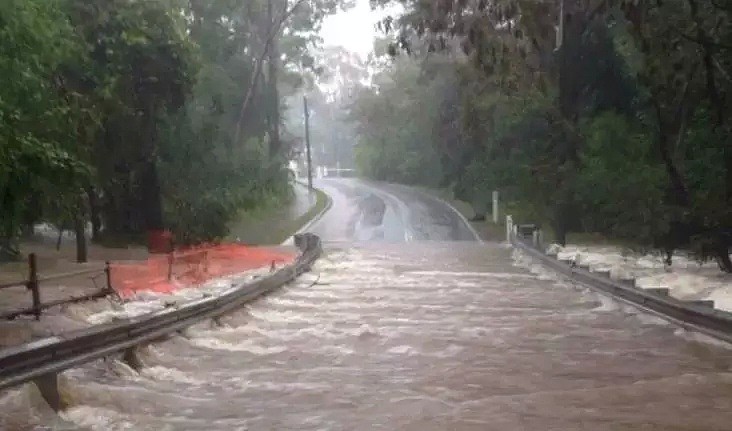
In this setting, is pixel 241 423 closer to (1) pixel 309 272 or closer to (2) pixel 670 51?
(1) pixel 309 272

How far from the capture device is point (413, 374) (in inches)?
297

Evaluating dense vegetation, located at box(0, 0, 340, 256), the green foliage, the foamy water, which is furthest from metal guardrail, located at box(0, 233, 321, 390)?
the foamy water

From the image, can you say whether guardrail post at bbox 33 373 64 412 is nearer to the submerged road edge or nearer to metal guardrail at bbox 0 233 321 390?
metal guardrail at bbox 0 233 321 390

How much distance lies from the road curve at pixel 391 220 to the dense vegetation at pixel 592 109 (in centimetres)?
272

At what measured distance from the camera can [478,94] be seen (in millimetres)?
36062

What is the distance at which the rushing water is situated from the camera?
5.91 metres

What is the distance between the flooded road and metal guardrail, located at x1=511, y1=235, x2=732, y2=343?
20cm

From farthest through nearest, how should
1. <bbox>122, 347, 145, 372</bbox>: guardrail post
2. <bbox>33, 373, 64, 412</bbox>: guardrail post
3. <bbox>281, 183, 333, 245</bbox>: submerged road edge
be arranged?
<bbox>281, 183, 333, 245</bbox>: submerged road edge → <bbox>122, 347, 145, 372</bbox>: guardrail post → <bbox>33, 373, 64, 412</bbox>: guardrail post

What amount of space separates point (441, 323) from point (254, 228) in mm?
37898

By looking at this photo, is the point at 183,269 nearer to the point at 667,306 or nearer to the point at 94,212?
the point at 94,212

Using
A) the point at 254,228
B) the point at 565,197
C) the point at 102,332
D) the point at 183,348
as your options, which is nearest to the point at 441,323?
the point at 183,348

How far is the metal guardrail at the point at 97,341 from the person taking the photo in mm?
6234

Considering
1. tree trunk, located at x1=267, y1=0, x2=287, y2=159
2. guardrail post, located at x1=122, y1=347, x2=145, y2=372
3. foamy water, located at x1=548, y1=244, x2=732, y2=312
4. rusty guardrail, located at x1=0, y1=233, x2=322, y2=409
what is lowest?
foamy water, located at x1=548, y1=244, x2=732, y2=312

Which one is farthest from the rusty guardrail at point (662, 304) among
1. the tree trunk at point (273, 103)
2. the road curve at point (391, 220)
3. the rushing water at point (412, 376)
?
the tree trunk at point (273, 103)
